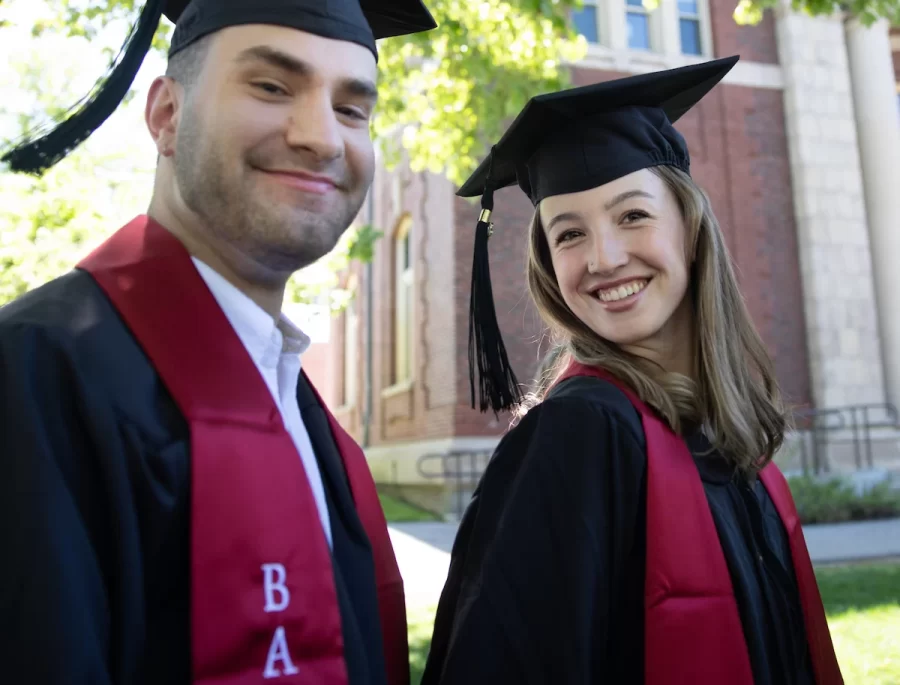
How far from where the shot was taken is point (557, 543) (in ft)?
4.79

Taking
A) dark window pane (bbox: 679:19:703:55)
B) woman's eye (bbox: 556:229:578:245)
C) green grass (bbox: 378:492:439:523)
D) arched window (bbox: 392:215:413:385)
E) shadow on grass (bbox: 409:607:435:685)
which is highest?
dark window pane (bbox: 679:19:703:55)

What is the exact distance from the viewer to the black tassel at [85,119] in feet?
4.71

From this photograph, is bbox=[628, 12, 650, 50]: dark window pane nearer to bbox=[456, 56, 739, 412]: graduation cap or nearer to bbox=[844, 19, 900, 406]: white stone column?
bbox=[844, 19, 900, 406]: white stone column

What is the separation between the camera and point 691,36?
12758mm

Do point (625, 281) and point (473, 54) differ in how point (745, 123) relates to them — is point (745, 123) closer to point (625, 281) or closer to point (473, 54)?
point (473, 54)

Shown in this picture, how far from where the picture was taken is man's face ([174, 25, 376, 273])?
1.16m

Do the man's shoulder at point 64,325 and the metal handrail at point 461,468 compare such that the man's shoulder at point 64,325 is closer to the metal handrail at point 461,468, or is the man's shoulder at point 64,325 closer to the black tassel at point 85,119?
the black tassel at point 85,119

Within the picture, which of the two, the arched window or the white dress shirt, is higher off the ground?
the arched window

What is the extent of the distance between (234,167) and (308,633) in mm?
679

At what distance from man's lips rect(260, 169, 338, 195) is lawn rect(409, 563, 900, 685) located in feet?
10.1

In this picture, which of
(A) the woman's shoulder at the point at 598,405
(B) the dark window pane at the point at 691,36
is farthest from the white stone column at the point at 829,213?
(A) the woman's shoulder at the point at 598,405

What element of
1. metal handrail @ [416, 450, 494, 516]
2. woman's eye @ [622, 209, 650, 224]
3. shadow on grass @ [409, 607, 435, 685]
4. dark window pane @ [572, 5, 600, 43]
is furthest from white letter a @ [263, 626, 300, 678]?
dark window pane @ [572, 5, 600, 43]

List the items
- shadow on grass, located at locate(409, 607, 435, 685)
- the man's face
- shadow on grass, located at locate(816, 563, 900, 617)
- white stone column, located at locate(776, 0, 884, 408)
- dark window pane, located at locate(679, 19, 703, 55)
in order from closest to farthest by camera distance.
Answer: the man's face < shadow on grass, located at locate(409, 607, 435, 685) < shadow on grass, located at locate(816, 563, 900, 617) < white stone column, located at locate(776, 0, 884, 408) < dark window pane, located at locate(679, 19, 703, 55)

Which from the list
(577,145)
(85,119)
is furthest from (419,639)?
(85,119)
